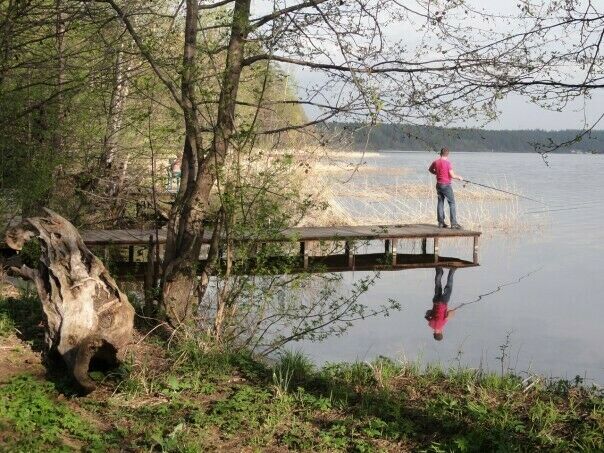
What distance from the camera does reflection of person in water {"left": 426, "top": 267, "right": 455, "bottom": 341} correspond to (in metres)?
13.6

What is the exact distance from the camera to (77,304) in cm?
642

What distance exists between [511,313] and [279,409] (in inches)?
392

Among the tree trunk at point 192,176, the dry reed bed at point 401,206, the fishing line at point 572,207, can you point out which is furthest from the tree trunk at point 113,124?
the fishing line at point 572,207

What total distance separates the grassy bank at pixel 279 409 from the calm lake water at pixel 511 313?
2.37 m

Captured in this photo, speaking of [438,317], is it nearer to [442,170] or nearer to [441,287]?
[441,287]

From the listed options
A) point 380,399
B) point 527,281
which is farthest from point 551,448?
point 527,281

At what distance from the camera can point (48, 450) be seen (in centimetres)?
493

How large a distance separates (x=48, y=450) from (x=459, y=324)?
983 centimetres

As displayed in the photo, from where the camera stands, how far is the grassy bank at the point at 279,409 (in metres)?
5.21

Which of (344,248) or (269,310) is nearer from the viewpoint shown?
(269,310)

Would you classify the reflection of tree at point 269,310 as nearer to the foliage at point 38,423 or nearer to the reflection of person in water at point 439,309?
the foliage at point 38,423

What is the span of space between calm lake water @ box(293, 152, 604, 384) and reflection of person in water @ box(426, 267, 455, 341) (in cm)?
13

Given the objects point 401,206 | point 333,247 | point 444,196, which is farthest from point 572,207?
point 333,247

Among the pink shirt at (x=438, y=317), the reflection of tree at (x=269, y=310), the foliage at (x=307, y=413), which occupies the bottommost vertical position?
the pink shirt at (x=438, y=317)
